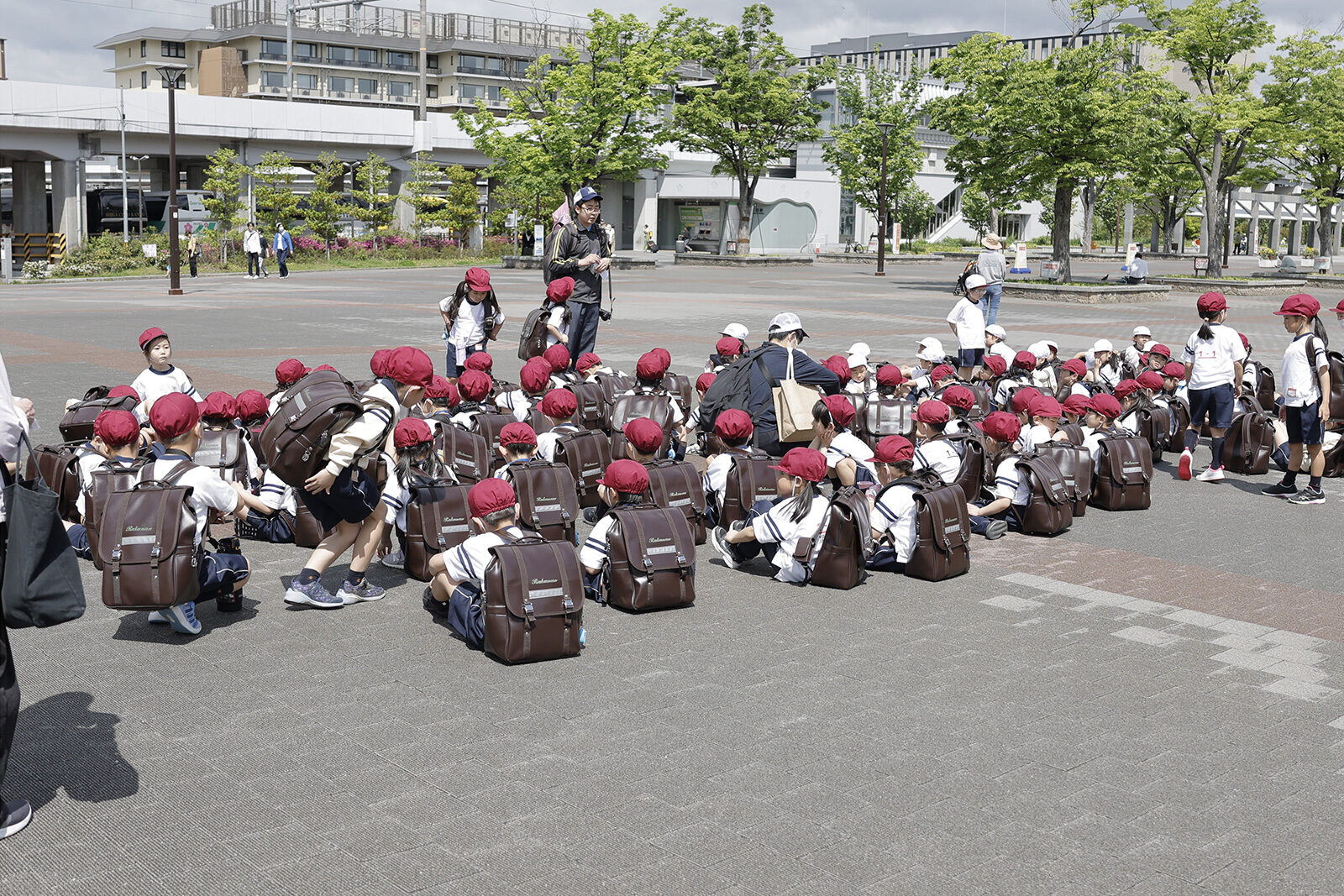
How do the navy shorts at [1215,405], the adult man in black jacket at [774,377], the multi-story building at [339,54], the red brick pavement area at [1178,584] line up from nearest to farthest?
the red brick pavement area at [1178,584] < the adult man in black jacket at [774,377] < the navy shorts at [1215,405] < the multi-story building at [339,54]

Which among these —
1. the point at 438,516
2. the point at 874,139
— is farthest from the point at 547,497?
the point at 874,139

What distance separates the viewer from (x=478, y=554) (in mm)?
6129

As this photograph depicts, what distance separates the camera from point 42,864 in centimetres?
401

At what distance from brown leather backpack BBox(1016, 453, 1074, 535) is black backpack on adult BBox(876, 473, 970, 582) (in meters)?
1.34

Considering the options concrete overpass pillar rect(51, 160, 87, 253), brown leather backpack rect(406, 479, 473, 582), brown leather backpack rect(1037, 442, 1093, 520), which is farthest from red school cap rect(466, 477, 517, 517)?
concrete overpass pillar rect(51, 160, 87, 253)

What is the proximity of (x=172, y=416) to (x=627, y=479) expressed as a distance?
93.2 inches

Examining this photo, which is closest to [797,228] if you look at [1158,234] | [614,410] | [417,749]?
[1158,234]

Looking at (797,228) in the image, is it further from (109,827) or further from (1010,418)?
(109,827)

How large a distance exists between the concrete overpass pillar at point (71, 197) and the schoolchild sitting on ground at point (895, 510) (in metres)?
44.6

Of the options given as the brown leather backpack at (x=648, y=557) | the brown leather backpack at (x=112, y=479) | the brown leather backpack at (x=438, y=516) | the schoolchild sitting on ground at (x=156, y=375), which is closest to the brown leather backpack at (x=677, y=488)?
the brown leather backpack at (x=648, y=557)

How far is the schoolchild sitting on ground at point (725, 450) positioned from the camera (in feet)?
27.3

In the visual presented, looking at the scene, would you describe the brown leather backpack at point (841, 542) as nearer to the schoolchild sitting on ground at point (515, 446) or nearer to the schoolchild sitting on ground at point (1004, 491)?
the schoolchild sitting on ground at point (515, 446)

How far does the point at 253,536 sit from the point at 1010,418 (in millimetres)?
5349

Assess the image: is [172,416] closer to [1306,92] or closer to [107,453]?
[107,453]
